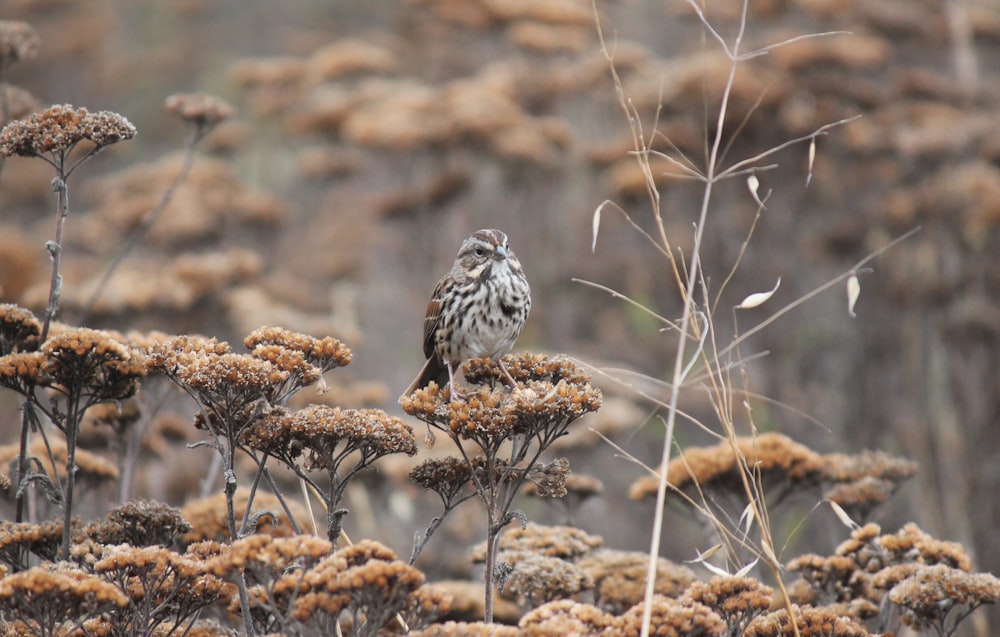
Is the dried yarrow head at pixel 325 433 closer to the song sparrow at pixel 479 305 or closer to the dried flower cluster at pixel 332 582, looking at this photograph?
the dried flower cluster at pixel 332 582

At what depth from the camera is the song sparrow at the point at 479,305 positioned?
5.48 meters

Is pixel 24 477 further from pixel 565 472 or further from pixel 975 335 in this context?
pixel 975 335

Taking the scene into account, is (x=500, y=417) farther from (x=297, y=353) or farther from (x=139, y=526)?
(x=139, y=526)

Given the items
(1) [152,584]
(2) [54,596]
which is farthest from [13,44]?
(2) [54,596]

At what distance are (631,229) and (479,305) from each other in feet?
26.2

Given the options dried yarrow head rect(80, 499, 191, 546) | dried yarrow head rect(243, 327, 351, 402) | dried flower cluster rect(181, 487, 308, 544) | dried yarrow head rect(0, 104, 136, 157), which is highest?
dried yarrow head rect(0, 104, 136, 157)

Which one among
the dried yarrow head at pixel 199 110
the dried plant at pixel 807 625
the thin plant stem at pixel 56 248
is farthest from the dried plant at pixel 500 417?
the dried yarrow head at pixel 199 110

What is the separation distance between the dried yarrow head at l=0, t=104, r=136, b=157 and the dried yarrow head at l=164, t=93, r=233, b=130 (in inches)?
71.2

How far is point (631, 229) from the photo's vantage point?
13.3 meters

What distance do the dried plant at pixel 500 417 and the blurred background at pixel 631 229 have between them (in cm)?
340

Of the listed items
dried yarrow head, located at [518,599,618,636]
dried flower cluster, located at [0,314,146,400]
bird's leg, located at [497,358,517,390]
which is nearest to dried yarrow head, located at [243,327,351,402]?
dried flower cluster, located at [0,314,146,400]

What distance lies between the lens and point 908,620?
4566 millimetres

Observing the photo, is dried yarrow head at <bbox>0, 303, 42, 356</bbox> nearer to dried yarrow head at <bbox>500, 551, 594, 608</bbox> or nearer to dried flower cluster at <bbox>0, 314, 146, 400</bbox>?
dried flower cluster at <bbox>0, 314, 146, 400</bbox>

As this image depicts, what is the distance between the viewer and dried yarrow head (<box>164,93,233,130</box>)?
6.34 meters
